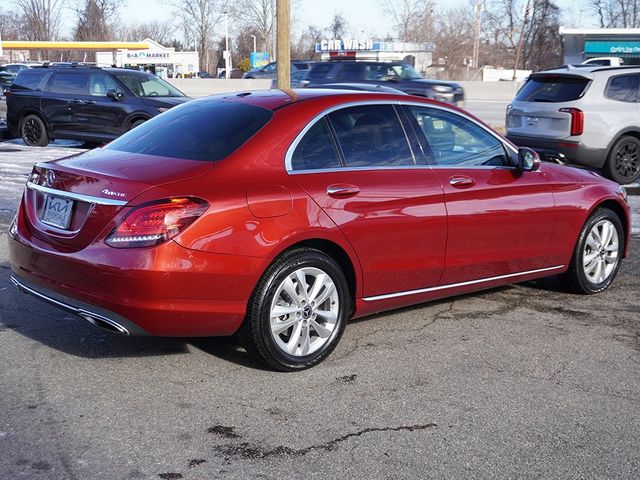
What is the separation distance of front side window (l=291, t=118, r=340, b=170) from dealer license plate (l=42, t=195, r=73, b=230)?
51.3 inches

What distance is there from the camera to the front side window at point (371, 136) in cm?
532

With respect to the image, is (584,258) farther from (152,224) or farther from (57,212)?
(57,212)

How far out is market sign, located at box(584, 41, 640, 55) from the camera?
52.2 m

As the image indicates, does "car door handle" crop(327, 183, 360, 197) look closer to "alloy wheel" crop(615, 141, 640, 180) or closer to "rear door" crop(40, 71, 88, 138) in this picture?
"alloy wheel" crop(615, 141, 640, 180)

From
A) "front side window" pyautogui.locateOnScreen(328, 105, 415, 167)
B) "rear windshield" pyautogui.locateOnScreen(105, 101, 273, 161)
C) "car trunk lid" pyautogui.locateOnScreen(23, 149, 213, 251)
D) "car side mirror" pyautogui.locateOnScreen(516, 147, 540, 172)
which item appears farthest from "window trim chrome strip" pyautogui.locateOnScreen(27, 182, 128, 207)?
"car side mirror" pyautogui.locateOnScreen(516, 147, 540, 172)

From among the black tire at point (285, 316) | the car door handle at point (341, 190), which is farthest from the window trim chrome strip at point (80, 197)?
the car door handle at point (341, 190)

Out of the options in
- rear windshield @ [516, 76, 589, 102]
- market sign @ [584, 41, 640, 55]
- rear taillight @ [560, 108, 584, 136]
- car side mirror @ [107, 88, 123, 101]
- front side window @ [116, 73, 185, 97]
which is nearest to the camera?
rear taillight @ [560, 108, 584, 136]

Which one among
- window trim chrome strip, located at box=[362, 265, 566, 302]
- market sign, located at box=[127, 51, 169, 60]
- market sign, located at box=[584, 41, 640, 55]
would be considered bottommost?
window trim chrome strip, located at box=[362, 265, 566, 302]

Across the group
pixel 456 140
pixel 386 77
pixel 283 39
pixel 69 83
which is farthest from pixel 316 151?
pixel 386 77

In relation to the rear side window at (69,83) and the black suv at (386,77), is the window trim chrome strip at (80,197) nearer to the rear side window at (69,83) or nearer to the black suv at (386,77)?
the rear side window at (69,83)

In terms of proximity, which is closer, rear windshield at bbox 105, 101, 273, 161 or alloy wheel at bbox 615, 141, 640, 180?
rear windshield at bbox 105, 101, 273, 161

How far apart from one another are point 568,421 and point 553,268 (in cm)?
242

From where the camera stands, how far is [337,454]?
3.85 meters

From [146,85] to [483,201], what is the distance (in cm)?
1258
